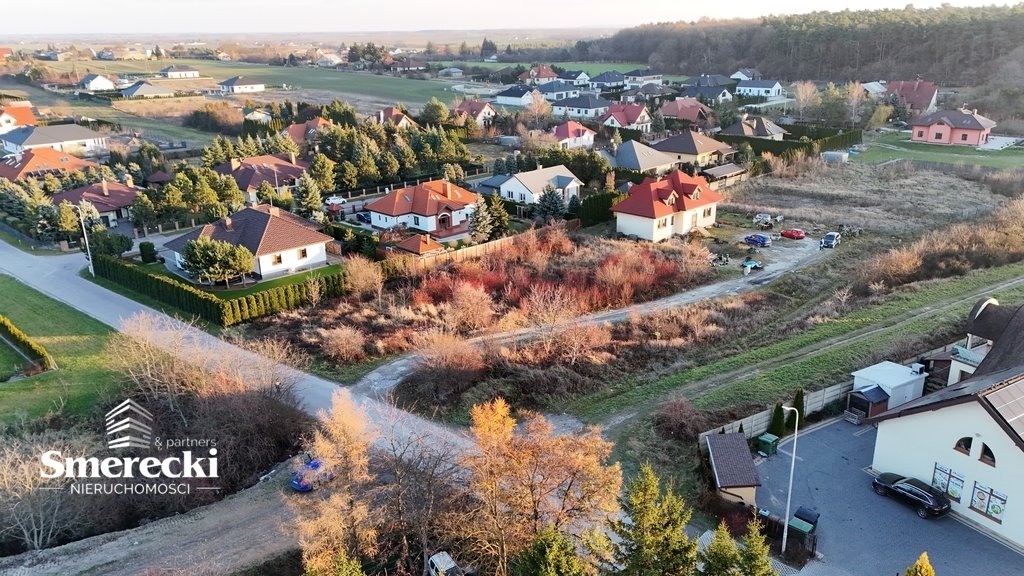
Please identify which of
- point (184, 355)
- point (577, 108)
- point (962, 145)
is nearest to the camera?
point (184, 355)

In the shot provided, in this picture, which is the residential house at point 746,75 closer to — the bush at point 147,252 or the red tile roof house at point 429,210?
the red tile roof house at point 429,210

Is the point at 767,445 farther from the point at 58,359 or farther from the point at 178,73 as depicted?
the point at 178,73

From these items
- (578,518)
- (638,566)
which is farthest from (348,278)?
(638,566)

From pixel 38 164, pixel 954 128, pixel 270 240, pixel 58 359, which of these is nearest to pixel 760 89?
pixel 954 128

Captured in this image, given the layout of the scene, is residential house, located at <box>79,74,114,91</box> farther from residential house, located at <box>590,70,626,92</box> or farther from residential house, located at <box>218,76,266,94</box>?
residential house, located at <box>590,70,626,92</box>

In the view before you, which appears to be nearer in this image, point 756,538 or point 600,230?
point 756,538

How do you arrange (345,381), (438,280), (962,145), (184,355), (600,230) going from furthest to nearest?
1. (962,145)
2. (600,230)
3. (438,280)
4. (345,381)
5. (184,355)

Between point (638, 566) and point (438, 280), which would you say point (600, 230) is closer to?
point (438, 280)

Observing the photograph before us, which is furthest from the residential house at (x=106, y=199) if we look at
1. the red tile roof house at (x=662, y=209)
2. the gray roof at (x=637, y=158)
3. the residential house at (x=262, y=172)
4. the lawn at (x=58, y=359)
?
the gray roof at (x=637, y=158)
